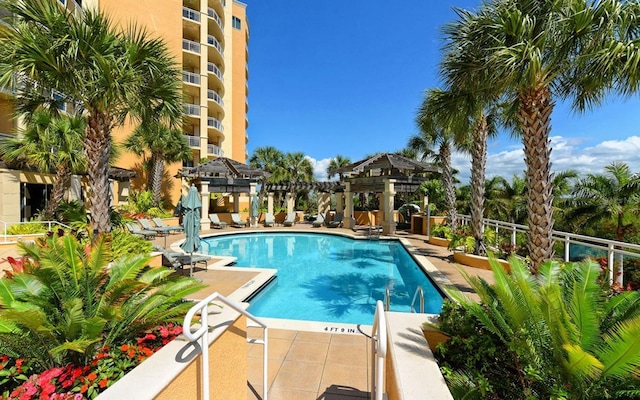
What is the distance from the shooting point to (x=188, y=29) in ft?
94.1

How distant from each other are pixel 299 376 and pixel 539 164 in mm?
6281

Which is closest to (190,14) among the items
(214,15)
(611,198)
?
(214,15)

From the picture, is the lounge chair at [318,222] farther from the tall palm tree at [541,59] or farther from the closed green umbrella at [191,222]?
the tall palm tree at [541,59]

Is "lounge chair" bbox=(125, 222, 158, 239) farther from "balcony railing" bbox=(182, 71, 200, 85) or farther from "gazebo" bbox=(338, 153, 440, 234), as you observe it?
"balcony railing" bbox=(182, 71, 200, 85)

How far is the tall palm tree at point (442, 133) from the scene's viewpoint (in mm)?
8375

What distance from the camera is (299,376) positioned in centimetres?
413

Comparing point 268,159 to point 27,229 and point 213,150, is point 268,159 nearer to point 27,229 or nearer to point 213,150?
point 213,150

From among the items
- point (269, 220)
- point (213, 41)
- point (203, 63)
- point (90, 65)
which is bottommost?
point (269, 220)

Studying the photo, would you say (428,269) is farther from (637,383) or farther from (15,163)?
(15,163)

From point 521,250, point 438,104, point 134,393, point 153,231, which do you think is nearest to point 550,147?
point 438,104

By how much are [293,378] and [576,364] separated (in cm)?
334

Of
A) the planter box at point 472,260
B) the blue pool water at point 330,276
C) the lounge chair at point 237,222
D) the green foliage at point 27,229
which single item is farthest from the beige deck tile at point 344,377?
the lounge chair at point 237,222

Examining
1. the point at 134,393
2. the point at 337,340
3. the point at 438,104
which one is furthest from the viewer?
the point at 438,104

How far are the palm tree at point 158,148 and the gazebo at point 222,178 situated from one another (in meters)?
2.56
